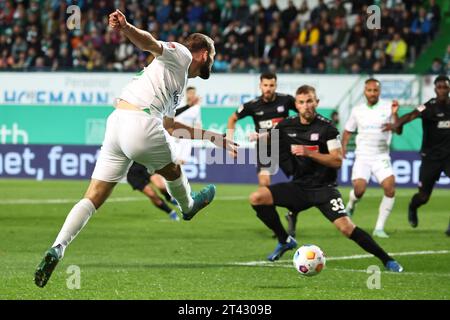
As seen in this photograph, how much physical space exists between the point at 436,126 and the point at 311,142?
14.8ft

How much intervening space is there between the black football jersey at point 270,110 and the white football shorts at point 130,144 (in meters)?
6.11

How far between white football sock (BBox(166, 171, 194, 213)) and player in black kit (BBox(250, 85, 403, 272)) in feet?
4.80

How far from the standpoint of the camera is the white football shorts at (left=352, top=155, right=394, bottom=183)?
15859 millimetres

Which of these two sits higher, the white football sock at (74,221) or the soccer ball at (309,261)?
the white football sock at (74,221)

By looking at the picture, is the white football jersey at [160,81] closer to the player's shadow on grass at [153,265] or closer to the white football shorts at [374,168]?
the player's shadow on grass at [153,265]

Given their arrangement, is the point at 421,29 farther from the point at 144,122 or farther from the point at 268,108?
the point at 144,122

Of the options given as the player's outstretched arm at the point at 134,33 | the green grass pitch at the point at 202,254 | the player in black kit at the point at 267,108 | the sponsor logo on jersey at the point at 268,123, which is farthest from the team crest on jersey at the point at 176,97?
the sponsor logo on jersey at the point at 268,123

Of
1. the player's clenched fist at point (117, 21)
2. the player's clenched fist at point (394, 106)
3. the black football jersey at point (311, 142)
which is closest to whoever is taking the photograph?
the player's clenched fist at point (117, 21)

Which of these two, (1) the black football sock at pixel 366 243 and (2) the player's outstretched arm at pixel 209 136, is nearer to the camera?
(2) the player's outstretched arm at pixel 209 136

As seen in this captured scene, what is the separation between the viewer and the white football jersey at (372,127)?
53.1ft

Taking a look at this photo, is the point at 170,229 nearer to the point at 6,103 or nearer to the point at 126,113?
the point at 126,113

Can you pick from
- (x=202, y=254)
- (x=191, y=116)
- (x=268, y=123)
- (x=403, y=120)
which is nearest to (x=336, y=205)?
(x=202, y=254)

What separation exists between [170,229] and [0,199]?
230 inches

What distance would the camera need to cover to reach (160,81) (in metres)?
9.05
